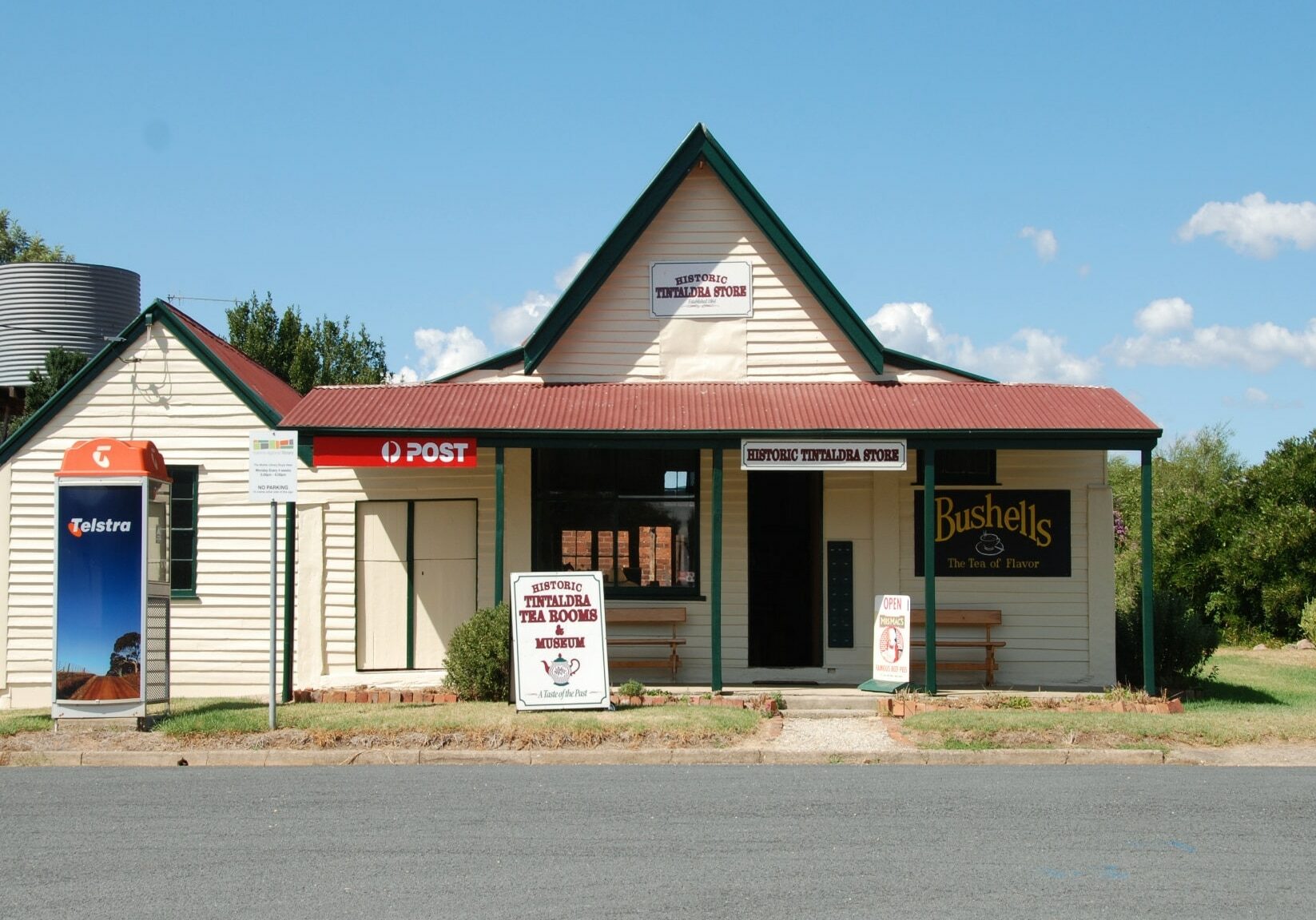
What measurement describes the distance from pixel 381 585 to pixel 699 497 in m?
4.16

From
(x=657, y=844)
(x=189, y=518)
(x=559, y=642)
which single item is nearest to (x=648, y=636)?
(x=559, y=642)

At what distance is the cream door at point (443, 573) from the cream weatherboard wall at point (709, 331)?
220 centimetres

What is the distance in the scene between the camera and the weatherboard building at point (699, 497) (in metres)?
15.2

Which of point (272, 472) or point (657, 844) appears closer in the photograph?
point (657, 844)

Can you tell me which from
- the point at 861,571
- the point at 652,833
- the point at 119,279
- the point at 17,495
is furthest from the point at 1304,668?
the point at 119,279

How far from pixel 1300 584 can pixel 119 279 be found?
3173cm

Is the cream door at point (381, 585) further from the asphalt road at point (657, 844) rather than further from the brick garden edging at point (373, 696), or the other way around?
the asphalt road at point (657, 844)

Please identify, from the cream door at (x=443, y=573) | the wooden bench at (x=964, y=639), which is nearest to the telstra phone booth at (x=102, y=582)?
the cream door at (x=443, y=573)

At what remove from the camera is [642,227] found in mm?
15742

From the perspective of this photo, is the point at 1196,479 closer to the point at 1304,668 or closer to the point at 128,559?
the point at 1304,668

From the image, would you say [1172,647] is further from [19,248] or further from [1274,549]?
[19,248]

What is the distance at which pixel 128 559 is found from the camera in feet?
39.9

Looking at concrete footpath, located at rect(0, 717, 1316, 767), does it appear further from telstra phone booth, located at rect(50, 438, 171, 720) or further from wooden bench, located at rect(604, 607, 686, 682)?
wooden bench, located at rect(604, 607, 686, 682)

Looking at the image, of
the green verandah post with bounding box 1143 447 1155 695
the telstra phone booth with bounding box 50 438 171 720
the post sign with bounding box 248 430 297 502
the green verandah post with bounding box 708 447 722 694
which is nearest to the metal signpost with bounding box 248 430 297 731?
the post sign with bounding box 248 430 297 502
